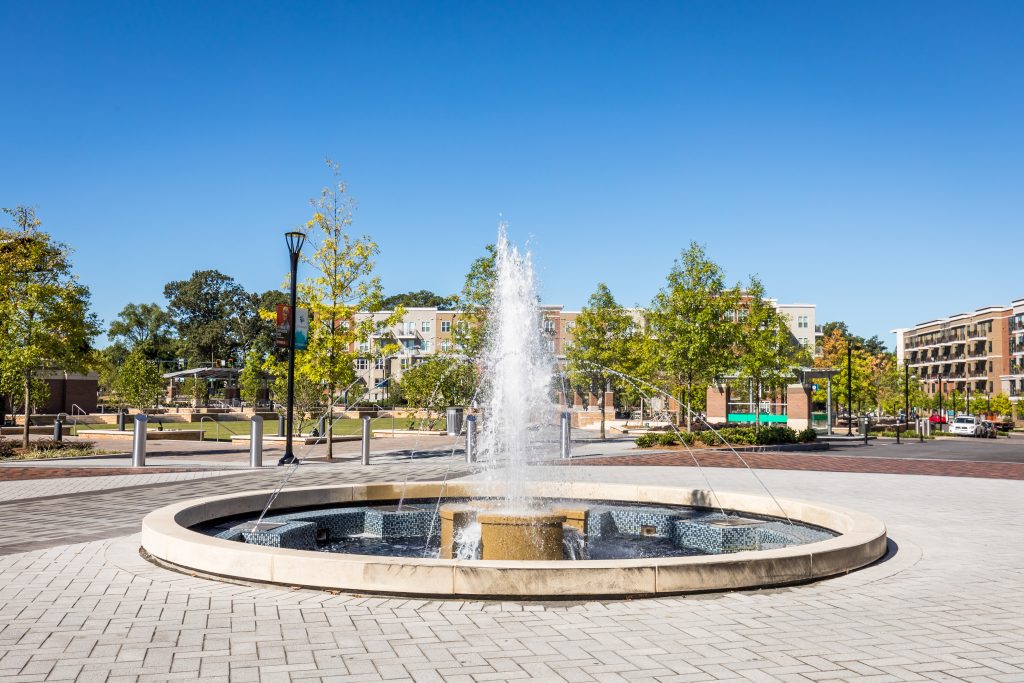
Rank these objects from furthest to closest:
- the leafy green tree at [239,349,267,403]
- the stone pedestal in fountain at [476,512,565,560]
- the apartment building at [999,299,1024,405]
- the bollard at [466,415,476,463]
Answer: the apartment building at [999,299,1024,405] → the leafy green tree at [239,349,267,403] → the bollard at [466,415,476,463] → the stone pedestal in fountain at [476,512,565,560]

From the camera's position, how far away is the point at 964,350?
361 feet

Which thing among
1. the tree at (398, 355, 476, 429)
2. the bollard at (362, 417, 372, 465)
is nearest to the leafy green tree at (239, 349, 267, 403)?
the tree at (398, 355, 476, 429)

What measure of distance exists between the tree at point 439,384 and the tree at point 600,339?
5.25 metres

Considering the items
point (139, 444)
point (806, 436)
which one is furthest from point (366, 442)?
point (806, 436)

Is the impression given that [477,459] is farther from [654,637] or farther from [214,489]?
[654,637]

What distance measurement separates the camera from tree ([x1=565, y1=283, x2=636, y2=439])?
38.4 metres

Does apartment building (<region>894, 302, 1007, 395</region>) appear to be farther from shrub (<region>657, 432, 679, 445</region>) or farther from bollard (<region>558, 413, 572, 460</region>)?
bollard (<region>558, 413, 572, 460</region>)

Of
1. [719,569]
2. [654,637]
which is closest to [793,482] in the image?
[719,569]

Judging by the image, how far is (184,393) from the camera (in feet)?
269

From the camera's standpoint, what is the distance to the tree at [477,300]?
1423 inches

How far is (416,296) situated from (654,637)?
151 meters

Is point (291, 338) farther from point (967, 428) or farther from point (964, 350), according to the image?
point (964, 350)

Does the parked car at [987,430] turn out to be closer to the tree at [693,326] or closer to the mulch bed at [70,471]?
the tree at [693,326]

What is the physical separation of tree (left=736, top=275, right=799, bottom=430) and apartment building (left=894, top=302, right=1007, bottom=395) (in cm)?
5435
